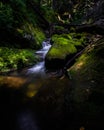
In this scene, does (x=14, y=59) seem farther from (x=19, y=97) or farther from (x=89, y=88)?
(x=89, y=88)

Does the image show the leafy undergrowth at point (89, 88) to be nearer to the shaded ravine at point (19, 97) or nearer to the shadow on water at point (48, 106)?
the shadow on water at point (48, 106)

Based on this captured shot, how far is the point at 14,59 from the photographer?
497 inches

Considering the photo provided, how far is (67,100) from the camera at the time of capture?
7.68 meters

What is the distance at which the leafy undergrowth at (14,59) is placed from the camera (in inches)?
479

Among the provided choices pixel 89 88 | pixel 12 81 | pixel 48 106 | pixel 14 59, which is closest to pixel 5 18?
pixel 14 59

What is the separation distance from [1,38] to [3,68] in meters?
3.26

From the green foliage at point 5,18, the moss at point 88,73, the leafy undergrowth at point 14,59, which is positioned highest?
the green foliage at point 5,18

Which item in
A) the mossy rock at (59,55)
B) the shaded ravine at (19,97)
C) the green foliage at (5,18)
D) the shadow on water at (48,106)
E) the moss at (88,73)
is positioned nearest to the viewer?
the shadow on water at (48,106)

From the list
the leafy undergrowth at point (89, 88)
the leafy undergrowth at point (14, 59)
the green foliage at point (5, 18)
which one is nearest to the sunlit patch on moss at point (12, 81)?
the leafy undergrowth at point (14, 59)

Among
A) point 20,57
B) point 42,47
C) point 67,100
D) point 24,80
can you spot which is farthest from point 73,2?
point 67,100

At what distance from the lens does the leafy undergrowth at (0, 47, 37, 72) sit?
12.2m

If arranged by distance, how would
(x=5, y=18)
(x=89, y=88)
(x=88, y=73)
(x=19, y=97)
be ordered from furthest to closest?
(x=5, y=18) → (x=88, y=73) → (x=19, y=97) → (x=89, y=88)

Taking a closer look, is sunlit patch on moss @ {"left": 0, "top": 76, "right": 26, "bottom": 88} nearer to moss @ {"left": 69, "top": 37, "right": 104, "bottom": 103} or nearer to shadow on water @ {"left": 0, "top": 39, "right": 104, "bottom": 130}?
shadow on water @ {"left": 0, "top": 39, "right": 104, "bottom": 130}

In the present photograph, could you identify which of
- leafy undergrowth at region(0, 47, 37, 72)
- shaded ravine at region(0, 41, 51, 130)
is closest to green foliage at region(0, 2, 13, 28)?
leafy undergrowth at region(0, 47, 37, 72)
